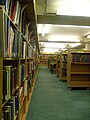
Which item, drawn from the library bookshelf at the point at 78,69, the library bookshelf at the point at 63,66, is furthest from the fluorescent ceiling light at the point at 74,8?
the library bookshelf at the point at 63,66

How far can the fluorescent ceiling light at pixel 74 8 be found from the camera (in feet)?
14.0

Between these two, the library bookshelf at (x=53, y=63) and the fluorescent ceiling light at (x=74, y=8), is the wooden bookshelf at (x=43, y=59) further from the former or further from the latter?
the fluorescent ceiling light at (x=74, y=8)

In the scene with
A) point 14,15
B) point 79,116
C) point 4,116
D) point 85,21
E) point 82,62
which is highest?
point 85,21

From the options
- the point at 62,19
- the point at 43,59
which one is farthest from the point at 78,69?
the point at 43,59

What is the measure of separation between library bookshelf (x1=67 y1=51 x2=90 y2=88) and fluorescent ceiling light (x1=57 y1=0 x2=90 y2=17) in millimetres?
1780

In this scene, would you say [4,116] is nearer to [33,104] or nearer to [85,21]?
[33,104]

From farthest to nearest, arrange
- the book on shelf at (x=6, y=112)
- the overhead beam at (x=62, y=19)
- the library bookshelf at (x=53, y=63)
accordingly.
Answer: the library bookshelf at (x=53, y=63) → the overhead beam at (x=62, y=19) → the book on shelf at (x=6, y=112)

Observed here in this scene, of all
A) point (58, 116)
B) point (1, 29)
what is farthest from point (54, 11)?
point (1, 29)

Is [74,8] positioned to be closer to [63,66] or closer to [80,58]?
[80,58]

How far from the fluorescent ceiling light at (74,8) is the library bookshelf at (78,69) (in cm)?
178

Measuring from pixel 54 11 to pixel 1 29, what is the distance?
4.05 meters

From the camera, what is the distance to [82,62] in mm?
6242

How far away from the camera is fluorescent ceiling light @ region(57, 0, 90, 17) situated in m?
4.28

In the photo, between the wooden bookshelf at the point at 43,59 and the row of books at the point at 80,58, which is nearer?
the row of books at the point at 80,58
